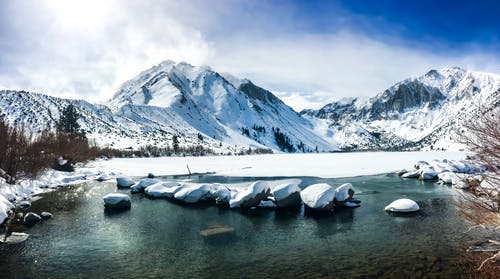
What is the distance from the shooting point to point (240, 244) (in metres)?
23.5

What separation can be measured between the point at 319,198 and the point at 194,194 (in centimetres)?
1371

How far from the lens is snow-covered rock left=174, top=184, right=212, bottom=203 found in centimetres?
3869

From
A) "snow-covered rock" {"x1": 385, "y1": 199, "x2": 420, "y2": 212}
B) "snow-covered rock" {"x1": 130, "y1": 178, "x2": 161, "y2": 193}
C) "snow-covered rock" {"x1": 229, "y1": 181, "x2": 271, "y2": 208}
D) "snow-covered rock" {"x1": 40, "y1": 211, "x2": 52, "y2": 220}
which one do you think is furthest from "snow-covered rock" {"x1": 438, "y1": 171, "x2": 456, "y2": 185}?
"snow-covered rock" {"x1": 40, "y1": 211, "x2": 52, "y2": 220}

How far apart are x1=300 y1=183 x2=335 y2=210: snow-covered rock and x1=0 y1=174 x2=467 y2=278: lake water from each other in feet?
4.47

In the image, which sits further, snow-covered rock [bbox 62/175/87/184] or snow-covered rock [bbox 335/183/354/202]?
snow-covered rock [bbox 62/175/87/184]

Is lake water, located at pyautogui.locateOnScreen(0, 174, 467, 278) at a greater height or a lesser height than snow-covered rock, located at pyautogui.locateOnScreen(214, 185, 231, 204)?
lesser

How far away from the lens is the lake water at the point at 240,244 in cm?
1897

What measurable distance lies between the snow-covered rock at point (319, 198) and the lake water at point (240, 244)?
4.47 feet

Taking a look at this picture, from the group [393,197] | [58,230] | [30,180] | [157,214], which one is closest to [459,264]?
[393,197]

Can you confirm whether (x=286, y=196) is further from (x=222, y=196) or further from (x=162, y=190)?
(x=162, y=190)

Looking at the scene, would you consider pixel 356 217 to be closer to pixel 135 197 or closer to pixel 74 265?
pixel 74 265

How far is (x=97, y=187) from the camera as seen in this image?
171 feet

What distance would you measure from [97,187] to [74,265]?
112 ft

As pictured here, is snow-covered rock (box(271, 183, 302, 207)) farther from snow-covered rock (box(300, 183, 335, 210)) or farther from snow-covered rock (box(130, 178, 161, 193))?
snow-covered rock (box(130, 178, 161, 193))
